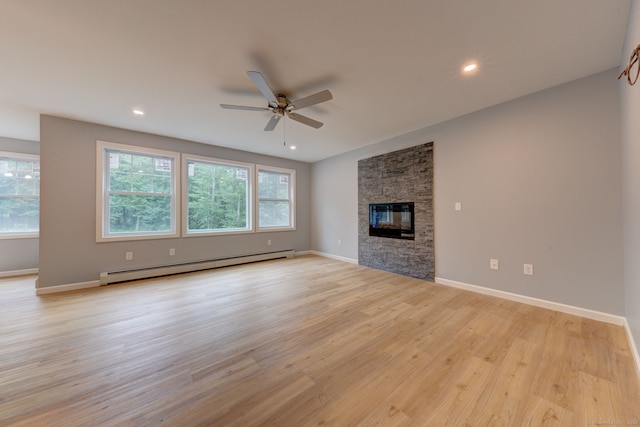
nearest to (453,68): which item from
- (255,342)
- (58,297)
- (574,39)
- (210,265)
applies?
(574,39)

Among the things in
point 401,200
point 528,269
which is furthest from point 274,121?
point 528,269

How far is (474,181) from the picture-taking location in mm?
3113

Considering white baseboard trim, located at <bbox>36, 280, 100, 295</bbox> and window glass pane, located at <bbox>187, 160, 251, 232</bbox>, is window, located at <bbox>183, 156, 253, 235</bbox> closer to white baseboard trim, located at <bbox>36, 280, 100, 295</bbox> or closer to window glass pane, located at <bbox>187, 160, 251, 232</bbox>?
window glass pane, located at <bbox>187, 160, 251, 232</bbox>

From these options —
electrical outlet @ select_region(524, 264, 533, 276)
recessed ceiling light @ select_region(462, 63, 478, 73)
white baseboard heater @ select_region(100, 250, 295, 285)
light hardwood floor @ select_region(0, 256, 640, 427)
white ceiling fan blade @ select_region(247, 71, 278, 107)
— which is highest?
recessed ceiling light @ select_region(462, 63, 478, 73)

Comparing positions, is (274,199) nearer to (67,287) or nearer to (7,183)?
(67,287)

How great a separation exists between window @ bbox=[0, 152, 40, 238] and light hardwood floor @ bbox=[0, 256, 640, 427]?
7.08 feet

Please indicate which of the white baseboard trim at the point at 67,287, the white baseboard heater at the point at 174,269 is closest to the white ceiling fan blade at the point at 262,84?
the white baseboard heater at the point at 174,269

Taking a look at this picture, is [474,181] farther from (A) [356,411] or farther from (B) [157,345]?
(B) [157,345]

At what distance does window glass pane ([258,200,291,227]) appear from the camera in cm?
536

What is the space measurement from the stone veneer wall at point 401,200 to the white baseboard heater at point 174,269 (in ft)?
7.44

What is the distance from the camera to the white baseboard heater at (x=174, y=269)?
140 inches

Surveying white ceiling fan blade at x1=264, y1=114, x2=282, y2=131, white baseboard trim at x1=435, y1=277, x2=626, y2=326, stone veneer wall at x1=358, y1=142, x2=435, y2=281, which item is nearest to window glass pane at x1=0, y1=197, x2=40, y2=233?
white ceiling fan blade at x1=264, y1=114, x2=282, y2=131

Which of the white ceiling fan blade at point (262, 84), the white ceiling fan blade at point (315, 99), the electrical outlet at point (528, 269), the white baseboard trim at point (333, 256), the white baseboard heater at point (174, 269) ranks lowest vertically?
the white baseboard trim at point (333, 256)

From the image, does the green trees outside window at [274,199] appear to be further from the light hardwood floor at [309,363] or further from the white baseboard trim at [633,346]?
the white baseboard trim at [633,346]
